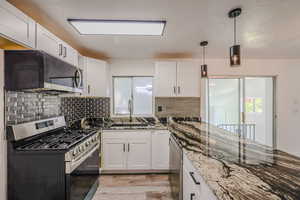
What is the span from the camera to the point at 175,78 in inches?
137

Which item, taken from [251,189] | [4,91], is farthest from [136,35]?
[251,189]

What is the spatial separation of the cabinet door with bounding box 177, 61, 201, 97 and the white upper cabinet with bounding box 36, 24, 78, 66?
199cm

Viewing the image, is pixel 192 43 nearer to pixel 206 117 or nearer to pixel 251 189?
pixel 206 117

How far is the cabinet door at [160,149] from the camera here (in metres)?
3.13

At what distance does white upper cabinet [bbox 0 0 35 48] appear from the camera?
1346 mm

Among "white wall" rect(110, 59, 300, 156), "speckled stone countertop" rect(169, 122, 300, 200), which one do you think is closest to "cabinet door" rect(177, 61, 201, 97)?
"white wall" rect(110, 59, 300, 156)

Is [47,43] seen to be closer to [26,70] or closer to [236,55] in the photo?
[26,70]

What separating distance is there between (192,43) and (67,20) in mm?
1839

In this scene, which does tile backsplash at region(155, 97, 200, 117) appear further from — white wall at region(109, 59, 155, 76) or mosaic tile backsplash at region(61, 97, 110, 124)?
mosaic tile backsplash at region(61, 97, 110, 124)

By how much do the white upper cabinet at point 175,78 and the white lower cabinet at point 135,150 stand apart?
2.82 ft

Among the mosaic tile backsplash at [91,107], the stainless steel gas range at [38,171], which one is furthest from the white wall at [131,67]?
the stainless steel gas range at [38,171]

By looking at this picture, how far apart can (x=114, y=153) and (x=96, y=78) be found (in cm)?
146

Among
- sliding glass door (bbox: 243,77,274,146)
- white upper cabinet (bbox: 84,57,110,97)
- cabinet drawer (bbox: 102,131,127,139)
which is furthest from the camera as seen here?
sliding glass door (bbox: 243,77,274,146)

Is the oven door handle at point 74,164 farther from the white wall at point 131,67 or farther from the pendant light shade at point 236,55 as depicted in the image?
the white wall at point 131,67
